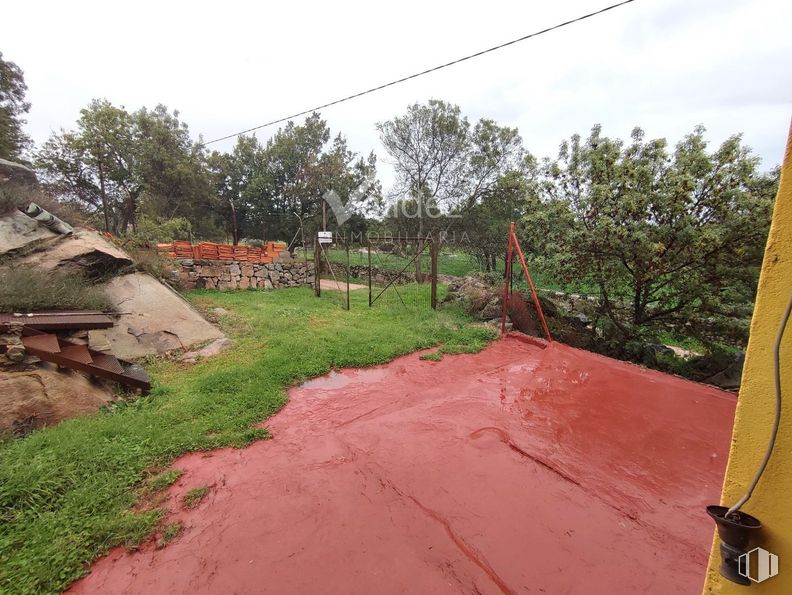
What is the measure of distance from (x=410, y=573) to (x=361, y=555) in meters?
0.34

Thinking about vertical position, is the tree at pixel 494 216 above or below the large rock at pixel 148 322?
above

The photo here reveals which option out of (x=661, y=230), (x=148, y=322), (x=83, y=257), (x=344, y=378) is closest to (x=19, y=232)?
(x=83, y=257)

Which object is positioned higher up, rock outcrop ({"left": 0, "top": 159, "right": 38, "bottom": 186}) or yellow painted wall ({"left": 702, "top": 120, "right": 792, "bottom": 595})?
rock outcrop ({"left": 0, "top": 159, "right": 38, "bottom": 186})

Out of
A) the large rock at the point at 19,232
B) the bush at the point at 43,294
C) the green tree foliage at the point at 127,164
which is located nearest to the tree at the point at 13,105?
the green tree foliage at the point at 127,164

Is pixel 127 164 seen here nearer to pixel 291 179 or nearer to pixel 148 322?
pixel 291 179

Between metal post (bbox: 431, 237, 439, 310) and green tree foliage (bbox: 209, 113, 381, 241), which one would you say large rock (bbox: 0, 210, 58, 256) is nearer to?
metal post (bbox: 431, 237, 439, 310)

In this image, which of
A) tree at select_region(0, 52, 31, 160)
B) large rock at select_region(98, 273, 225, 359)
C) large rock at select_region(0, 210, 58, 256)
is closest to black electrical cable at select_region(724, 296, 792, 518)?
large rock at select_region(98, 273, 225, 359)

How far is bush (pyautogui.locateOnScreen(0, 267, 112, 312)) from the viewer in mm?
4324

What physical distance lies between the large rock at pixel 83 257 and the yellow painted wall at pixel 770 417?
9118 millimetres

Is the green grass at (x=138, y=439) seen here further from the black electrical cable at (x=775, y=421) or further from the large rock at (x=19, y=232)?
the large rock at (x=19, y=232)

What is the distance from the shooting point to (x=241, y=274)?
12.5 metres

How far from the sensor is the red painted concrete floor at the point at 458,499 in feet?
6.67

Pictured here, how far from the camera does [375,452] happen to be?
322 cm

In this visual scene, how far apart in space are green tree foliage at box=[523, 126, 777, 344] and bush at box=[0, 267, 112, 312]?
7837 mm
